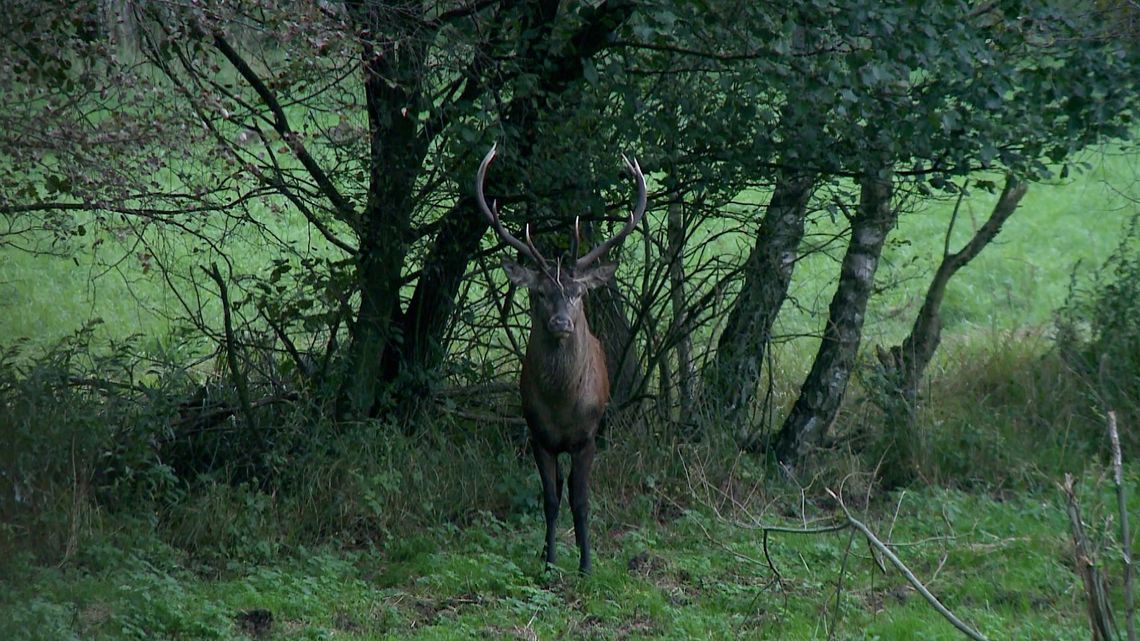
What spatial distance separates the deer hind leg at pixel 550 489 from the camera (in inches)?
332

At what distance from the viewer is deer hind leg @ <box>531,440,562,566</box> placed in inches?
332

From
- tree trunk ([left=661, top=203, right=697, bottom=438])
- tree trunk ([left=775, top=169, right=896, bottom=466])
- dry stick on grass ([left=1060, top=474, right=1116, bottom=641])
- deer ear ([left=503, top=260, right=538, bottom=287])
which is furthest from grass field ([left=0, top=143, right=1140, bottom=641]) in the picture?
deer ear ([left=503, top=260, right=538, bottom=287])

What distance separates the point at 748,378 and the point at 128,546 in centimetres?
477

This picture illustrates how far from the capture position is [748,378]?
10.7m

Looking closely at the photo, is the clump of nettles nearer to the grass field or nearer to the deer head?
the grass field

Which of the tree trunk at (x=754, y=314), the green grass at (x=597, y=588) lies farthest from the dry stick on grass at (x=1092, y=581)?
the tree trunk at (x=754, y=314)

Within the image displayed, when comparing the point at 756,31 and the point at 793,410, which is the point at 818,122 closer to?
the point at 756,31

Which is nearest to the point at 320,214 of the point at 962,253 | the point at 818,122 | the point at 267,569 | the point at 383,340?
the point at 383,340

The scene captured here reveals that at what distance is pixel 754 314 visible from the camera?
1048 cm

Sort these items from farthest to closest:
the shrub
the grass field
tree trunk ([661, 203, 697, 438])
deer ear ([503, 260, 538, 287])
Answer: tree trunk ([661, 203, 697, 438]), the shrub, deer ear ([503, 260, 538, 287]), the grass field

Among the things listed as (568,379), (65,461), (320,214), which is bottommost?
(65,461)

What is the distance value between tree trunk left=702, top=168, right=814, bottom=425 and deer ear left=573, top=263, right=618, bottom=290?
1.85 meters

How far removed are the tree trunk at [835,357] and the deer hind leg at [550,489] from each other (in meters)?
2.40

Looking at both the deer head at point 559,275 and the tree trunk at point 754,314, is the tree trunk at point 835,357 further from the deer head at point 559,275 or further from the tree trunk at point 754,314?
the deer head at point 559,275
